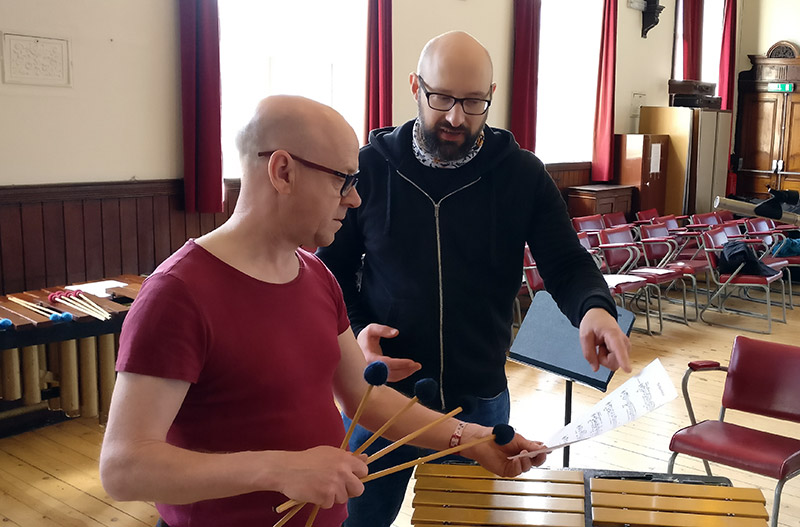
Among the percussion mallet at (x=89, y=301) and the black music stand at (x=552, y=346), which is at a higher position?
the black music stand at (x=552, y=346)

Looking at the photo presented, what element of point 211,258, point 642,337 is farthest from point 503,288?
point 642,337

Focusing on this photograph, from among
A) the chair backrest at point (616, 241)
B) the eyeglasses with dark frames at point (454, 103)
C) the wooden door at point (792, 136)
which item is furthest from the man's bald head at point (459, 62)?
the wooden door at point (792, 136)

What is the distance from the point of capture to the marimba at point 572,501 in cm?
166

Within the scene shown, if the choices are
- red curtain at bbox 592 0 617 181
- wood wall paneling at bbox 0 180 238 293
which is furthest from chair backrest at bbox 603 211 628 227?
wood wall paneling at bbox 0 180 238 293

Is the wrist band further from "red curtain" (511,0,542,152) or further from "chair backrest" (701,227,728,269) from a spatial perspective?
"red curtain" (511,0,542,152)

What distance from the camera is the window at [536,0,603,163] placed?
891cm

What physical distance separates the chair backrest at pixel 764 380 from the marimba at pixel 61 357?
109 inches

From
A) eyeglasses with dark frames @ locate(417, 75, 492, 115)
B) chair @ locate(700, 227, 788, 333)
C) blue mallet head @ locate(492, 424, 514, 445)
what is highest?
eyeglasses with dark frames @ locate(417, 75, 492, 115)

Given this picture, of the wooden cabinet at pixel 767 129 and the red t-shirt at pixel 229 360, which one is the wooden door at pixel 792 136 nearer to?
the wooden cabinet at pixel 767 129

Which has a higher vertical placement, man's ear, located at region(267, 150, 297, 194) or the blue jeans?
man's ear, located at region(267, 150, 297, 194)

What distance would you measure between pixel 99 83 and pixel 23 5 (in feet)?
1.95

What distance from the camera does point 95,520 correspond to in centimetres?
341

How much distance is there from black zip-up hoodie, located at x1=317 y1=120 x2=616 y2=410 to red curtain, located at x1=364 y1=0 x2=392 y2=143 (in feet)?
14.2

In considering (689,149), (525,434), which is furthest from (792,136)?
(525,434)
